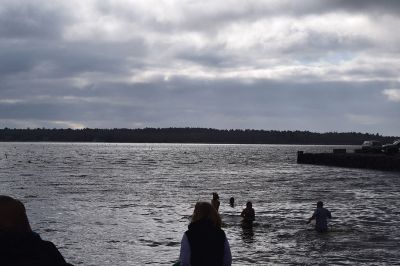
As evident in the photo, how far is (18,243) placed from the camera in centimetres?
404

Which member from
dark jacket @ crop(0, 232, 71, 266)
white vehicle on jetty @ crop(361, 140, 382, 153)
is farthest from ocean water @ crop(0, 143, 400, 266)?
white vehicle on jetty @ crop(361, 140, 382, 153)

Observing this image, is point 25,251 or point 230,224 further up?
point 25,251

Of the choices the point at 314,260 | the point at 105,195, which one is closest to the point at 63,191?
the point at 105,195

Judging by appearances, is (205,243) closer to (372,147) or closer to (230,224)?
(230,224)

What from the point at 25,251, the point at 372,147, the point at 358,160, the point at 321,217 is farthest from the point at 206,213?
the point at 372,147

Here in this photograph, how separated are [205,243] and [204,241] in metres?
0.03

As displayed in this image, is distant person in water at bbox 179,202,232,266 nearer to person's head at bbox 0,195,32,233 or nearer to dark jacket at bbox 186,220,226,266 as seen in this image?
dark jacket at bbox 186,220,226,266

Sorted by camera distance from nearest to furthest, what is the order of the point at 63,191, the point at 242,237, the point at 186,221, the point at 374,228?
1. the point at 242,237
2. the point at 374,228
3. the point at 186,221
4. the point at 63,191

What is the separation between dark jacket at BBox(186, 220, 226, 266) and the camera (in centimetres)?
589

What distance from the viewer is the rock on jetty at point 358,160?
2854 inches

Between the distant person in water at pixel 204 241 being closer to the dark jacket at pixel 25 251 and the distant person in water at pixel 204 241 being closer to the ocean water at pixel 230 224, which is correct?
the dark jacket at pixel 25 251

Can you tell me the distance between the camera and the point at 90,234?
24.1 meters

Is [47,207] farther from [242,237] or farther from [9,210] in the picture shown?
[9,210]

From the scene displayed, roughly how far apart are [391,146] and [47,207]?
202ft
